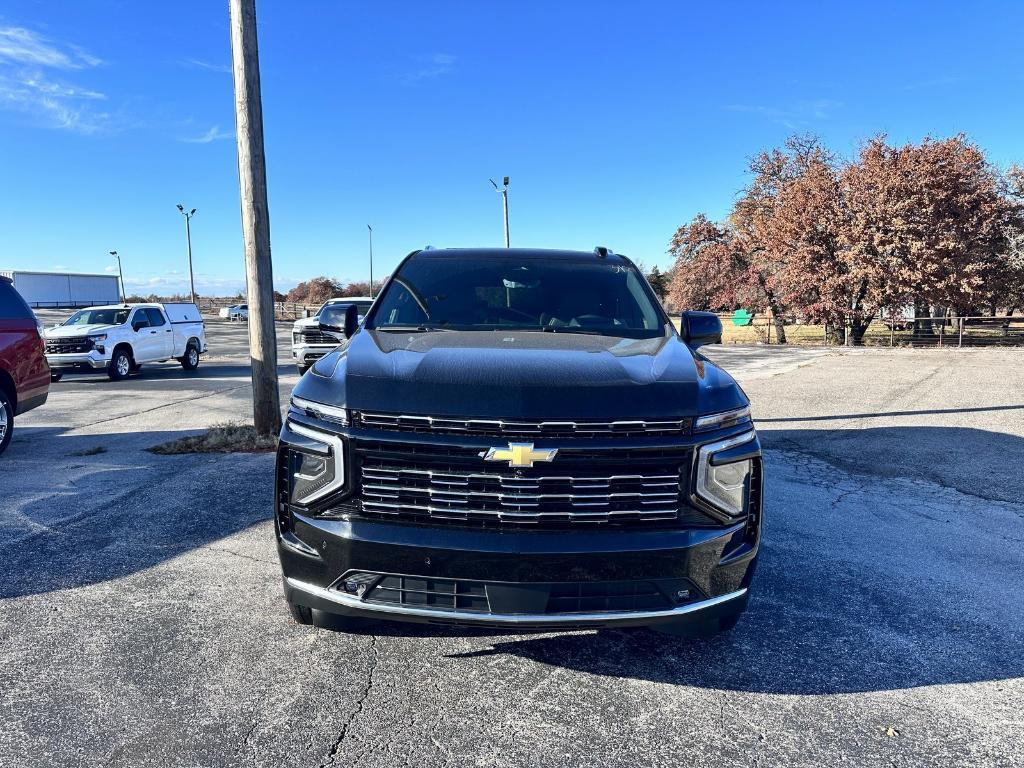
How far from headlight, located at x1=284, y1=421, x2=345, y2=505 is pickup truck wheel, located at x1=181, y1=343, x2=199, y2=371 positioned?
1716cm

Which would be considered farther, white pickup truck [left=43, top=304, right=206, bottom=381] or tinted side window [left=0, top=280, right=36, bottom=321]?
white pickup truck [left=43, top=304, right=206, bottom=381]

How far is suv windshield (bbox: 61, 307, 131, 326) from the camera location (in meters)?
15.6

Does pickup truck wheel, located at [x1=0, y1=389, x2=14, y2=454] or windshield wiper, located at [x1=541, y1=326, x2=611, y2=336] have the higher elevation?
windshield wiper, located at [x1=541, y1=326, x2=611, y2=336]

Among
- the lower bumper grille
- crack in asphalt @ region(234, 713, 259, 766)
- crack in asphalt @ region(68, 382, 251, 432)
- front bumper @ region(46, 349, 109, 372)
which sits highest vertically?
front bumper @ region(46, 349, 109, 372)

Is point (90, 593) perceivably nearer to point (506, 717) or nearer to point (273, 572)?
point (273, 572)

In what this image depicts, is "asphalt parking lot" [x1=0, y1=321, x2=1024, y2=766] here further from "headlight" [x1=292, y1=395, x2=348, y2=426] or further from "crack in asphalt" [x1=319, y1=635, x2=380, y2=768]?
"headlight" [x1=292, y1=395, x2=348, y2=426]

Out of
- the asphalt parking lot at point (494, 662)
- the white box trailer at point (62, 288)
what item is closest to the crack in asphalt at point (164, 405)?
the asphalt parking lot at point (494, 662)

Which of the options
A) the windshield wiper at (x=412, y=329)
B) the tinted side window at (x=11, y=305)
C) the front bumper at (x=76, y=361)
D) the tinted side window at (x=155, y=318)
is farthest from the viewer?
the tinted side window at (x=155, y=318)

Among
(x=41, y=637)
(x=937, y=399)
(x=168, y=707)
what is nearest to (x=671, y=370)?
(x=168, y=707)

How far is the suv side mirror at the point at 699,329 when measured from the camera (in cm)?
400

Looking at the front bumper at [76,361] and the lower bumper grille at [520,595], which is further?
the front bumper at [76,361]

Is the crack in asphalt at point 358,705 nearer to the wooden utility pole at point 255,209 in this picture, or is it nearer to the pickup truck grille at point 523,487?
the pickup truck grille at point 523,487

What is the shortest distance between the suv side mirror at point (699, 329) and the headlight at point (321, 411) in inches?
88.5

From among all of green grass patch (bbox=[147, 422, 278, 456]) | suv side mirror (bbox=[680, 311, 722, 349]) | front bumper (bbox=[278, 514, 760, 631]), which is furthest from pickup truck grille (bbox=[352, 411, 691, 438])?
green grass patch (bbox=[147, 422, 278, 456])
